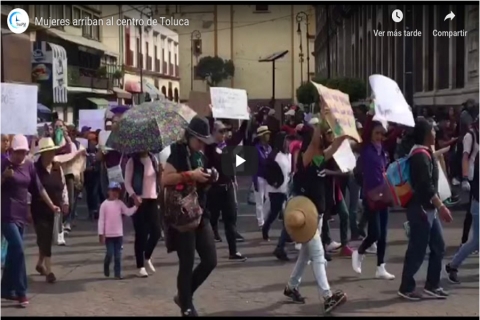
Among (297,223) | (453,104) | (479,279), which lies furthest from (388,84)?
(453,104)

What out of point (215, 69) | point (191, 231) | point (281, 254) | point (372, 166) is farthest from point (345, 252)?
point (215, 69)

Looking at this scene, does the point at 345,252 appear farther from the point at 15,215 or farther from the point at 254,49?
the point at 254,49

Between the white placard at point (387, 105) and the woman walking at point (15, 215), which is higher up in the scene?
the white placard at point (387, 105)

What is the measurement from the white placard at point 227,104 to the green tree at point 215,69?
26751 mm

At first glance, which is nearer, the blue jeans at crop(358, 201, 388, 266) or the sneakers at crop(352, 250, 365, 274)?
the blue jeans at crop(358, 201, 388, 266)

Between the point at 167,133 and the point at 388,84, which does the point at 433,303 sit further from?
the point at 167,133

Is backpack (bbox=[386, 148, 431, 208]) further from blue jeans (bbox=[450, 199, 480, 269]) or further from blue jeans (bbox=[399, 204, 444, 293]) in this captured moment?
blue jeans (bbox=[450, 199, 480, 269])

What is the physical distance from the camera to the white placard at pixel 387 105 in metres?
7.73

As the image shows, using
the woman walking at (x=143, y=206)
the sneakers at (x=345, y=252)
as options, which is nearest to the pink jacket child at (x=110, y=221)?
the woman walking at (x=143, y=206)

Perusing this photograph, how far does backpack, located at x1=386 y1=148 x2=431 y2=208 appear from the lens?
25.4ft

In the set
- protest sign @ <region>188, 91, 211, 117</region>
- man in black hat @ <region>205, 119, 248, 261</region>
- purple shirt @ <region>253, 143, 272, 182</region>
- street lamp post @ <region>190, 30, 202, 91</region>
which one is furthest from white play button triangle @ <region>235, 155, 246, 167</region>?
street lamp post @ <region>190, 30, 202, 91</region>

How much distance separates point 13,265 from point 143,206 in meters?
1.92

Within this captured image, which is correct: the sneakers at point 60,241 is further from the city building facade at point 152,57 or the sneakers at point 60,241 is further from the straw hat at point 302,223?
the city building facade at point 152,57

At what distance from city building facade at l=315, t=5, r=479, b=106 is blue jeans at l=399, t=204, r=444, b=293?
11.1 m
